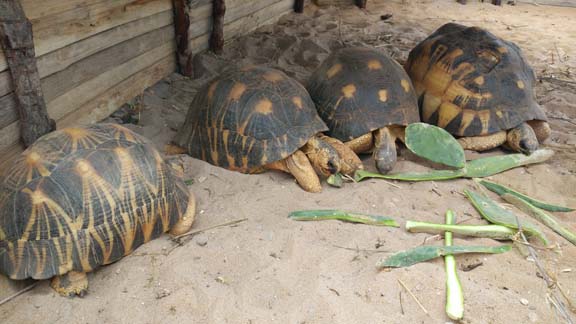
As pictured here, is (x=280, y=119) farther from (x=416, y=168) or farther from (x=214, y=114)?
(x=416, y=168)

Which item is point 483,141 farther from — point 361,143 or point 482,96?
point 361,143

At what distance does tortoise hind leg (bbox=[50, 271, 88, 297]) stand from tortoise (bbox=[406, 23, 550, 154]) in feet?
9.08

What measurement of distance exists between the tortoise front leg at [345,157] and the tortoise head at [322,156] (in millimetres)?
72

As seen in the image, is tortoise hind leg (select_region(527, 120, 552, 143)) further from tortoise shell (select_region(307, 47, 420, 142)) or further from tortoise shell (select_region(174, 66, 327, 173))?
tortoise shell (select_region(174, 66, 327, 173))

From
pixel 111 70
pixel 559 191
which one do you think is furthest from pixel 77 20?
pixel 559 191

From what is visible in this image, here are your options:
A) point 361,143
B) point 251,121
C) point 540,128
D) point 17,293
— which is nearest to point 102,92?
point 251,121

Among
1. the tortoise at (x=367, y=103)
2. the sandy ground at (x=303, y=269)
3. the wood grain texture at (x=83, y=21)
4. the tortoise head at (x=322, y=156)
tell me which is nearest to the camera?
the sandy ground at (x=303, y=269)

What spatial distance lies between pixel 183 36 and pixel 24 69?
77.3 inches

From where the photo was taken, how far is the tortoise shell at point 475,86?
133 inches

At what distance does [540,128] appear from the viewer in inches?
138

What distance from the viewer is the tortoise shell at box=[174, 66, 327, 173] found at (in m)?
2.79

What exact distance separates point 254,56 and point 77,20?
2.39 meters

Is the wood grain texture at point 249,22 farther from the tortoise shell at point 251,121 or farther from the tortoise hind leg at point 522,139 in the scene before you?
the tortoise hind leg at point 522,139

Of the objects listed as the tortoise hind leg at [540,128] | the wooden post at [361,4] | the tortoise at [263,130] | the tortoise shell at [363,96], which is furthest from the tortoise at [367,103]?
the wooden post at [361,4]
